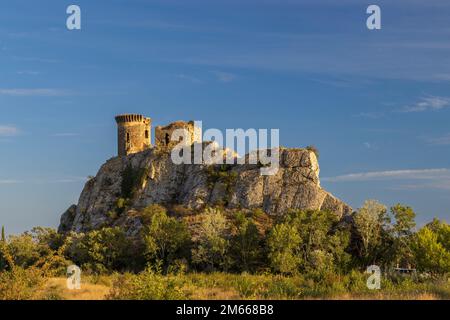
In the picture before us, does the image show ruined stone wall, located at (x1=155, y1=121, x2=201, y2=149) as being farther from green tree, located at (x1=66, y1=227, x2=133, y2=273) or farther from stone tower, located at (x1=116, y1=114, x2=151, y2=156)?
green tree, located at (x1=66, y1=227, x2=133, y2=273)

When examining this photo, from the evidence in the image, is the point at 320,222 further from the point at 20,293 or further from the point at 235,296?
the point at 20,293

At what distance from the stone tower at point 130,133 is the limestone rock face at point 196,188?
97.3 inches

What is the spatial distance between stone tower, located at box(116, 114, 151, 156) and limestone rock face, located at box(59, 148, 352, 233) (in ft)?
8.11

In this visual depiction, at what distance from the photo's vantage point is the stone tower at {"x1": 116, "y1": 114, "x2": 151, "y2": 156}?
8675 centimetres

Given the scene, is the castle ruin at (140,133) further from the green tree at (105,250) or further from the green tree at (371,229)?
the green tree at (371,229)

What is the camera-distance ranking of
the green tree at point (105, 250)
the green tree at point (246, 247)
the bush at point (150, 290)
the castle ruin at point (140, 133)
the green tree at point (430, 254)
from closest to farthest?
the bush at point (150, 290) < the green tree at point (430, 254) < the green tree at point (246, 247) < the green tree at point (105, 250) < the castle ruin at point (140, 133)

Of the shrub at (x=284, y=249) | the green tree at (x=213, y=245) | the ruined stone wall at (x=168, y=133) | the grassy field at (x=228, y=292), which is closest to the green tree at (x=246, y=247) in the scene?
the green tree at (x=213, y=245)

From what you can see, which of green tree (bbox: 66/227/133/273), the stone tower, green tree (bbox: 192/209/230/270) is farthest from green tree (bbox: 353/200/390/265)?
the stone tower

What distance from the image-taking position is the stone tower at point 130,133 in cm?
8675

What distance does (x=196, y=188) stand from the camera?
7456 centimetres

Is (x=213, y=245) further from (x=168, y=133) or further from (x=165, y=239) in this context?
(x=168, y=133)

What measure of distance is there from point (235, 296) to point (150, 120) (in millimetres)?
68530

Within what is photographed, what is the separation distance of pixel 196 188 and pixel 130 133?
19621 mm
